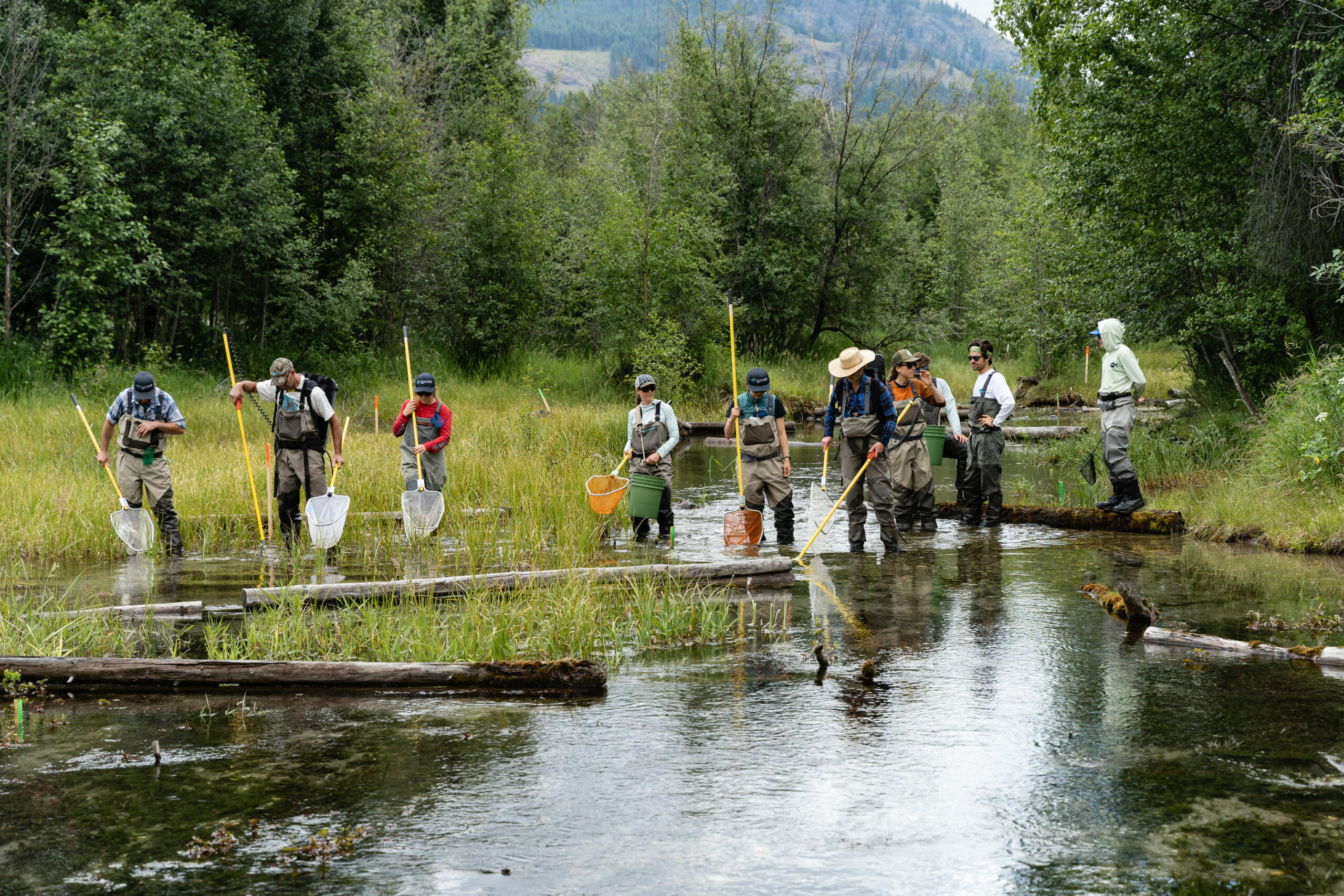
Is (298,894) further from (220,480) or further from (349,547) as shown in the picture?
(220,480)

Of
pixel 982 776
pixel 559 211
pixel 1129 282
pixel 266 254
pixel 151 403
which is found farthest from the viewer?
pixel 559 211

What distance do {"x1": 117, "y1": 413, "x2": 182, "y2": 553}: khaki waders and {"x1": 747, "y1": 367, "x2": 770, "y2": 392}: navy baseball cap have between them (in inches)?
248

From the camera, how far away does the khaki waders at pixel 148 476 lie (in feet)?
38.1

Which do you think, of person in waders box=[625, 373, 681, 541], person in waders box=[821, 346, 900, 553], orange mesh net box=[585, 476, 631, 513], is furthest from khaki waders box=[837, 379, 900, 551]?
orange mesh net box=[585, 476, 631, 513]

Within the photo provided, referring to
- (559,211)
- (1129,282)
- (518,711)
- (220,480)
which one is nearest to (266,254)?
(559,211)

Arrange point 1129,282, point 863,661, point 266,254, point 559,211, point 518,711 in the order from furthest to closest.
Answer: point 559,211 → point 266,254 → point 1129,282 → point 863,661 → point 518,711

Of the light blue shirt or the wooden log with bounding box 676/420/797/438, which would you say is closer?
the light blue shirt

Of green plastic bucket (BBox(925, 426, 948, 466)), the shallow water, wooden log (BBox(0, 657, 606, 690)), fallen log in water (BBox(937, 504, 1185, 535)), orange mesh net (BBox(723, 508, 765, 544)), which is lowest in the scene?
the shallow water

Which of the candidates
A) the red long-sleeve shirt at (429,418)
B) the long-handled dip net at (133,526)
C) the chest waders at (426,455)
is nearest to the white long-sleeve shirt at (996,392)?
the red long-sleeve shirt at (429,418)

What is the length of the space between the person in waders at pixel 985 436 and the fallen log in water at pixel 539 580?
431cm

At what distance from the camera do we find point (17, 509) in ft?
39.6

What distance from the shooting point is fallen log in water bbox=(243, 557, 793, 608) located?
882 centimetres

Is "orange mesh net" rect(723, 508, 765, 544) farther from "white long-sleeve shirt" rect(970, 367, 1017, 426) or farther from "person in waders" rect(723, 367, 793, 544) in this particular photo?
"white long-sleeve shirt" rect(970, 367, 1017, 426)

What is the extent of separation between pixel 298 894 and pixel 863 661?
396cm
